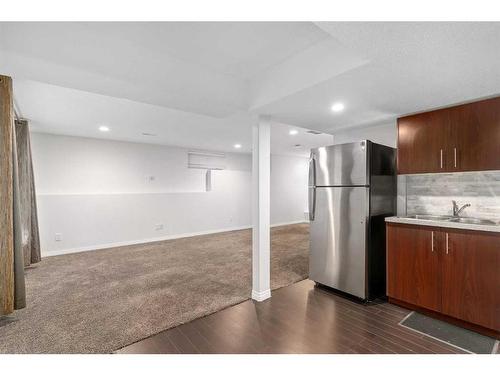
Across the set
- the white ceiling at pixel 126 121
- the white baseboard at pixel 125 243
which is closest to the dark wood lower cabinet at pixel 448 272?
the white ceiling at pixel 126 121

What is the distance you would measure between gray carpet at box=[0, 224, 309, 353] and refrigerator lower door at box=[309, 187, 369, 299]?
1.91 feet

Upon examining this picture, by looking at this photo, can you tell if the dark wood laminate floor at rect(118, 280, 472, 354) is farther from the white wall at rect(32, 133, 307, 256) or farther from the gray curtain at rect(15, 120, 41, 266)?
the white wall at rect(32, 133, 307, 256)

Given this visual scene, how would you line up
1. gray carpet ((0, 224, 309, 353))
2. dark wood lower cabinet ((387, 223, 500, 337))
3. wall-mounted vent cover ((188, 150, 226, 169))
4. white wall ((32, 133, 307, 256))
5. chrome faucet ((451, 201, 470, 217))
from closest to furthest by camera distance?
dark wood lower cabinet ((387, 223, 500, 337)) → gray carpet ((0, 224, 309, 353)) → chrome faucet ((451, 201, 470, 217)) → white wall ((32, 133, 307, 256)) → wall-mounted vent cover ((188, 150, 226, 169))

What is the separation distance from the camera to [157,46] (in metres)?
1.85

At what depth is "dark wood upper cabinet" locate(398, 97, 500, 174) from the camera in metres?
2.17

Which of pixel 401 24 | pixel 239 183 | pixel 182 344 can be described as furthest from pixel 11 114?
pixel 239 183

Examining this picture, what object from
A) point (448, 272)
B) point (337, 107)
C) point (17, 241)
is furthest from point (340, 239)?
point (17, 241)

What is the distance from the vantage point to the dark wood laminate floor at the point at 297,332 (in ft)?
6.08

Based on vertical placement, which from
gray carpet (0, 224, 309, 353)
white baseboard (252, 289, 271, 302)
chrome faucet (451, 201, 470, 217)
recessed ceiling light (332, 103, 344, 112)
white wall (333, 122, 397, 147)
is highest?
recessed ceiling light (332, 103, 344, 112)

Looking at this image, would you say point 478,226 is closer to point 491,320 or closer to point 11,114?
point 491,320

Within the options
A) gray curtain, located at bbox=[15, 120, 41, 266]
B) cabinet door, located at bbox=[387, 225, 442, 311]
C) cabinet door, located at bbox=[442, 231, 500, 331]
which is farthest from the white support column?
gray curtain, located at bbox=[15, 120, 41, 266]

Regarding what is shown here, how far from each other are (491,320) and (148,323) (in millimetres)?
2926

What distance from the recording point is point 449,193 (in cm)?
267

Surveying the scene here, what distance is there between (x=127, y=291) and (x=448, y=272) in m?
3.45
